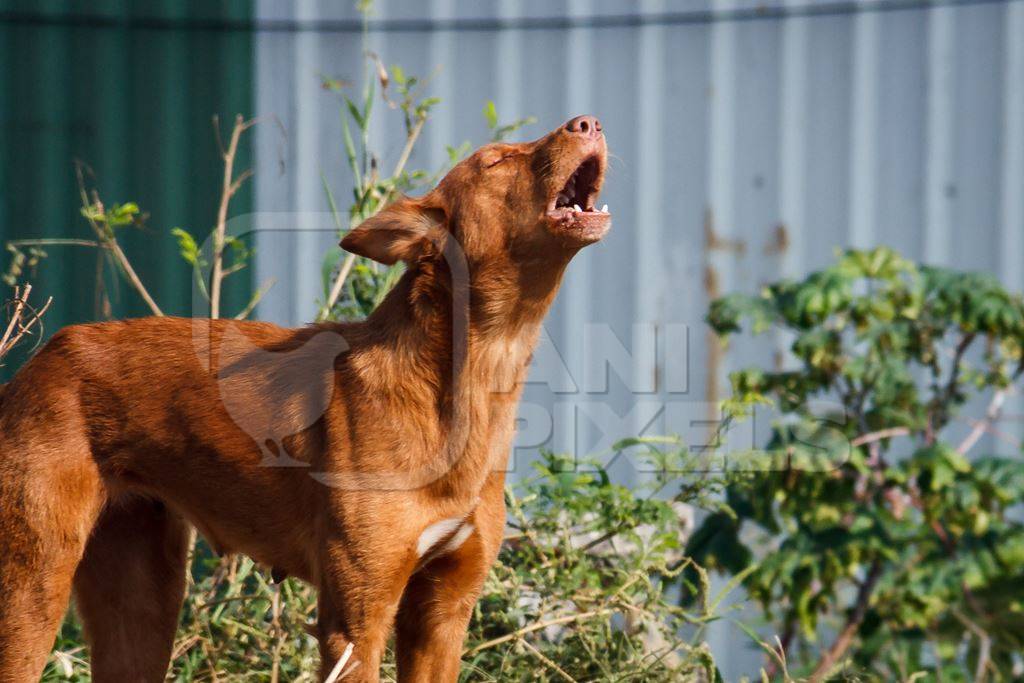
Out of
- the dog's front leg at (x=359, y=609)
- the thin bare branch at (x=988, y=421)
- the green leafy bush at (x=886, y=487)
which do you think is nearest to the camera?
the dog's front leg at (x=359, y=609)

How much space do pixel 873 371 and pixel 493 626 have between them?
170 cm

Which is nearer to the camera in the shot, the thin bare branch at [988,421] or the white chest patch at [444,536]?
the white chest patch at [444,536]

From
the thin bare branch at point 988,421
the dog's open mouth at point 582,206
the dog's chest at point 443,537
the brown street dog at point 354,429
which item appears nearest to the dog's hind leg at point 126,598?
the brown street dog at point 354,429

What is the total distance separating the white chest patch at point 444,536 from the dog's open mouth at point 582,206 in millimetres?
643

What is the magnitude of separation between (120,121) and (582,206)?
10.3 feet

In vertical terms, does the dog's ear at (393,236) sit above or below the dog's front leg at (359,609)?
above

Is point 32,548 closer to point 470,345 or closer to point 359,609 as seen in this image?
point 359,609

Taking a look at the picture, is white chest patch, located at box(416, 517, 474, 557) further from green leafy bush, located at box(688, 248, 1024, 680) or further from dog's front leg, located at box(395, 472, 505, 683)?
green leafy bush, located at box(688, 248, 1024, 680)

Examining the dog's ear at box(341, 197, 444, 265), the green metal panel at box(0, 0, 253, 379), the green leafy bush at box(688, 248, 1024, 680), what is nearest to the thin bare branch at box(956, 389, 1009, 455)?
the green leafy bush at box(688, 248, 1024, 680)

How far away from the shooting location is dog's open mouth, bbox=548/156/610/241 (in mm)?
2582

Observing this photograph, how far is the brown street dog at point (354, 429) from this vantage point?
254 cm

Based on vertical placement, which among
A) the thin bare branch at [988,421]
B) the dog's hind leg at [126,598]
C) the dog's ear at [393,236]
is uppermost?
the dog's ear at [393,236]

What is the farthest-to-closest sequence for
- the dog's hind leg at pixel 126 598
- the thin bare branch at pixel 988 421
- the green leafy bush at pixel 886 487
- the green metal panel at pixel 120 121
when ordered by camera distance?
1. the green metal panel at pixel 120 121
2. the thin bare branch at pixel 988 421
3. the green leafy bush at pixel 886 487
4. the dog's hind leg at pixel 126 598

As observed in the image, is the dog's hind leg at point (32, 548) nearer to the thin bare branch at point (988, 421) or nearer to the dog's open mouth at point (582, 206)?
the dog's open mouth at point (582, 206)
